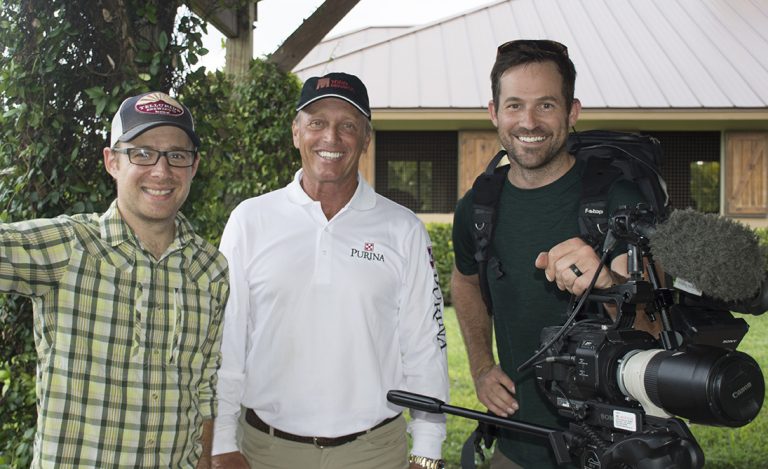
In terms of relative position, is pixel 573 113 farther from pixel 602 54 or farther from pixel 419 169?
pixel 602 54

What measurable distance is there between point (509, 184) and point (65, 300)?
5.22 ft

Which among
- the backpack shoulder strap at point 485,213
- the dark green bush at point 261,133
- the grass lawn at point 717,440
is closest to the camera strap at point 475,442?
the backpack shoulder strap at point 485,213

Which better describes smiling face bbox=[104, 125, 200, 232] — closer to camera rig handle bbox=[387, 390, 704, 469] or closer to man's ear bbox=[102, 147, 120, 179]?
man's ear bbox=[102, 147, 120, 179]

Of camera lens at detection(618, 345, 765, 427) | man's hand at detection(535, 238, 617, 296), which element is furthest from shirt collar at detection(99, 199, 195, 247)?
camera lens at detection(618, 345, 765, 427)

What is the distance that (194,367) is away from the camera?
216 cm

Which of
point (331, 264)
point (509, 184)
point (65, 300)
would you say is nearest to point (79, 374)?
point (65, 300)

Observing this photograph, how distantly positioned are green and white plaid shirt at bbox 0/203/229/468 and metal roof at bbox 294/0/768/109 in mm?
10584

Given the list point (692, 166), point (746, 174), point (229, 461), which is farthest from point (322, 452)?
point (692, 166)

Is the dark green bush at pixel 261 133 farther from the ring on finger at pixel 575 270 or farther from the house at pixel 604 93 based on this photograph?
the house at pixel 604 93

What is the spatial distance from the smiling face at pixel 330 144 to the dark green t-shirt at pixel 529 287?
577 mm

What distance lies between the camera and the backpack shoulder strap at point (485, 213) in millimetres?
2756

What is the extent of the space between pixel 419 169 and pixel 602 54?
4.09 m

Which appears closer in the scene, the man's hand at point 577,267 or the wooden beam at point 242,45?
the man's hand at point 577,267

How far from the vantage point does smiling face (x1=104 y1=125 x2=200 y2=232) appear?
212cm
